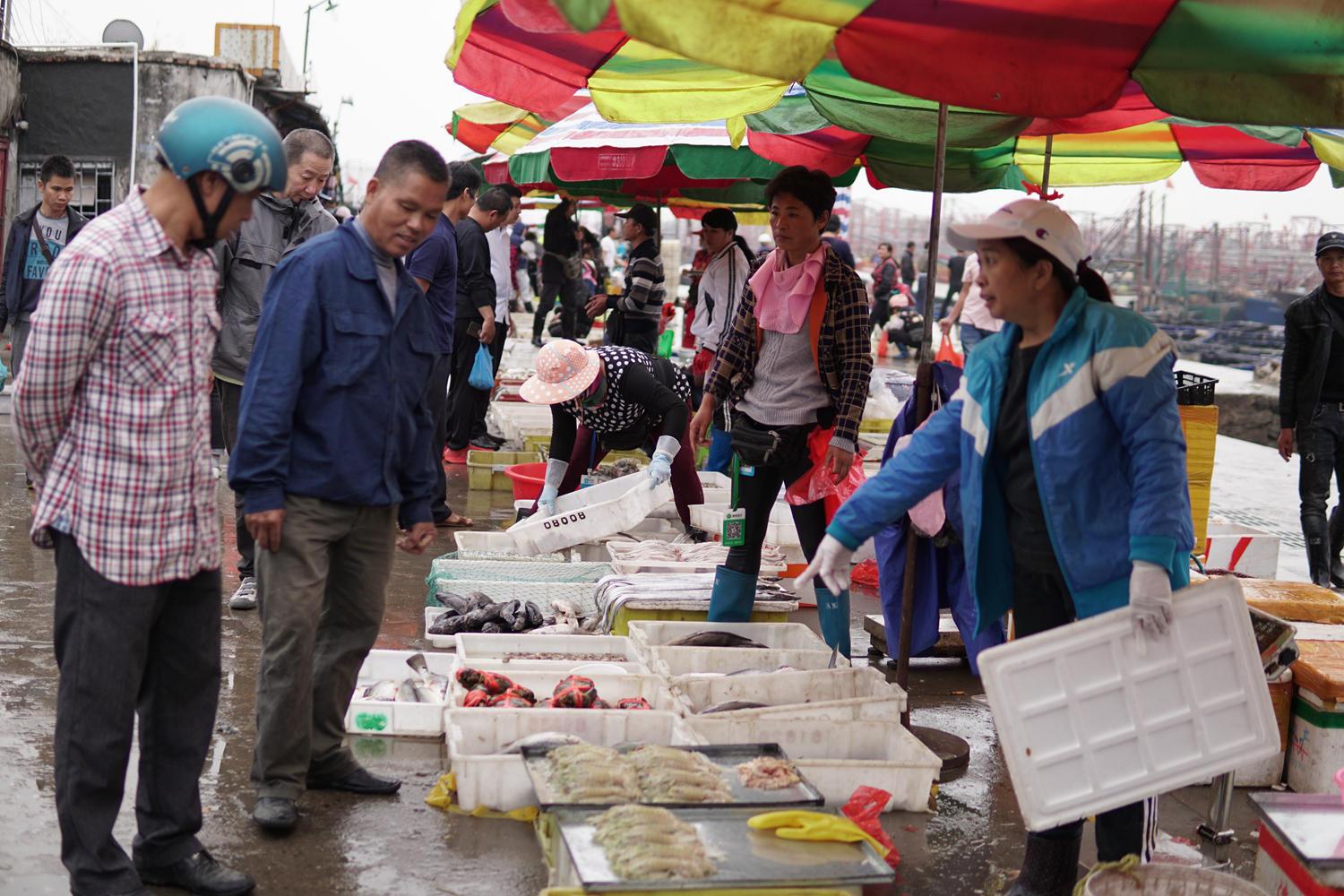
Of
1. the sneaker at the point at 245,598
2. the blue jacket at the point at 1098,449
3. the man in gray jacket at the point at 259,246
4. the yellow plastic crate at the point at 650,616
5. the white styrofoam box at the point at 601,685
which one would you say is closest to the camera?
the blue jacket at the point at 1098,449

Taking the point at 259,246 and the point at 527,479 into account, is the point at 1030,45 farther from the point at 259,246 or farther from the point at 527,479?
the point at 527,479

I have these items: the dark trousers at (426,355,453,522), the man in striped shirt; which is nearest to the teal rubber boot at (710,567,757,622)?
the dark trousers at (426,355,453,522)

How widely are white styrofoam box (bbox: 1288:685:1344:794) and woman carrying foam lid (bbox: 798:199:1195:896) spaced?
1461 mm

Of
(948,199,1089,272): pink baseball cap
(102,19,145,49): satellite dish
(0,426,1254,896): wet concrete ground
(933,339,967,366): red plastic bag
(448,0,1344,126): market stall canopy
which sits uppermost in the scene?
(102,19,145,49): satellite dish

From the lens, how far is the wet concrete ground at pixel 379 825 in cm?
389

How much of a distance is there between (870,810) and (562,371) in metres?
3.47

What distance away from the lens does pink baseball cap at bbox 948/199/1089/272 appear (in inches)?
144

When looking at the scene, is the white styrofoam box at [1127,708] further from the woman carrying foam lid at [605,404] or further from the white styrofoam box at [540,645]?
the woman carrying foam lid at [605,404]

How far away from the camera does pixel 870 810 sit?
4344mm

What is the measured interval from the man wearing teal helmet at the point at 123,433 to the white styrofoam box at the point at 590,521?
4.03 m

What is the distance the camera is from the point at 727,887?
3.38 metres

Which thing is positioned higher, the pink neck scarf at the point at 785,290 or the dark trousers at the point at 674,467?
the pink neck scarf at the point at 785,290

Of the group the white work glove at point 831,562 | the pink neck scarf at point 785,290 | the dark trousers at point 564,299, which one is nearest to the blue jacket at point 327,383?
the white work glove at point 831,562

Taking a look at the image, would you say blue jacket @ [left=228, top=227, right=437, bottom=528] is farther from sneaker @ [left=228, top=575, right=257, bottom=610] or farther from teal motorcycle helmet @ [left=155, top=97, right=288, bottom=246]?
sneaker @ [left=228, top=575, right=257, bottom=610]
